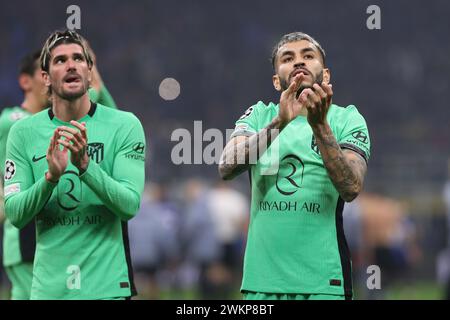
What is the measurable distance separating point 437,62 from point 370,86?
2.46 meters

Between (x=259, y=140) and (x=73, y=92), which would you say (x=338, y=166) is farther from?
(x=73, y=92)

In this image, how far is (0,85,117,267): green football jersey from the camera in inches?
256

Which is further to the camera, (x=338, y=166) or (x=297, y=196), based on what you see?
(x=297, y=196)

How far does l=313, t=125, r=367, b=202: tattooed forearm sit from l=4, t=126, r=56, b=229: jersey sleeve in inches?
50.5

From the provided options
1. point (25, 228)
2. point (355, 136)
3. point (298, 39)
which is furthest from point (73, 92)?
point (25, 228)

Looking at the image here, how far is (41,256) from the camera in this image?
511 cm

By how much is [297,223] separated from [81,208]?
107cm

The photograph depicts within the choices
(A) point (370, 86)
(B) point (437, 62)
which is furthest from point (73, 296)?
(B) point (437, 62)

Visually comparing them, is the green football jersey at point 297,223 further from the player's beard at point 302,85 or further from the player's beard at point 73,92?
the player's beard at point 73,92

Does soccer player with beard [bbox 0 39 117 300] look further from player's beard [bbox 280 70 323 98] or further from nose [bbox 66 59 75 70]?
player's beard [bbox 280 70 323 98]

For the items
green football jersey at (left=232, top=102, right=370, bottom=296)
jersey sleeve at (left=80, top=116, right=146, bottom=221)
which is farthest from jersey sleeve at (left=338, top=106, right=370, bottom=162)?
jersey sleeve at (left=80, top=116, right=146, bottom=221)

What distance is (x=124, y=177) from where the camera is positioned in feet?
16.5

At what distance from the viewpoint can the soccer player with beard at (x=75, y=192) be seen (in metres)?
4.99
